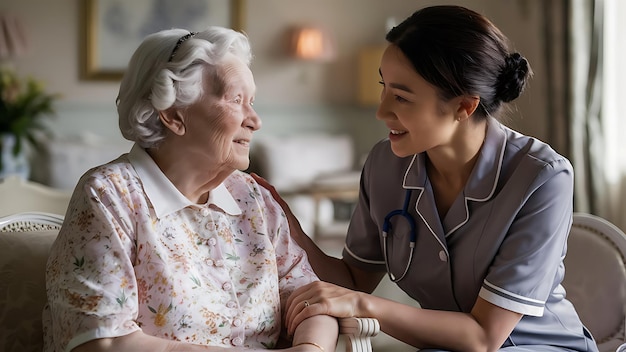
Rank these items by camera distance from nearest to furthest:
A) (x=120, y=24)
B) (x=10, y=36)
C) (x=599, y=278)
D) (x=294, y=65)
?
(x=599, y=278)
(x=10, y=36)
(x=120, y=24)
(x=294, y=65)

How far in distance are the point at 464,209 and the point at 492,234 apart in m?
0.09

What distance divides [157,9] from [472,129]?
4.45 m

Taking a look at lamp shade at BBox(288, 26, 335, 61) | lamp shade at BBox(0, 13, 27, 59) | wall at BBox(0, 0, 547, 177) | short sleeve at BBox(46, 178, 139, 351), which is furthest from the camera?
lamp shade at BBox(288, 26, 335, 61)

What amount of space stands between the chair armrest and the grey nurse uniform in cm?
27

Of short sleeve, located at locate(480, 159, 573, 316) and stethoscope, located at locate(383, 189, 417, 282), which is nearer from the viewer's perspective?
short sleeve, located at locate(480, 159, 573, 316)

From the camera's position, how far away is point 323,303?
173cm

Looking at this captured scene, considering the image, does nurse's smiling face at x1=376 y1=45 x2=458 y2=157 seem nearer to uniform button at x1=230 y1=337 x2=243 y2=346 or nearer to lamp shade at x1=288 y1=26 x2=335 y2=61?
uniform button at x1=230 y1=337 x2=243 y2=346

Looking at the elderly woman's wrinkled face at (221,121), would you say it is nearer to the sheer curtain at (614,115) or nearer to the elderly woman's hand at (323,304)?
the elderly woman's hand at (323,304)

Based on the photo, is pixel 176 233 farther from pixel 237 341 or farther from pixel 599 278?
pixel 599 278

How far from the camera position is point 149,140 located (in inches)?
69.3

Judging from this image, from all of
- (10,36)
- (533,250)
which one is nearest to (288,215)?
(533,250)

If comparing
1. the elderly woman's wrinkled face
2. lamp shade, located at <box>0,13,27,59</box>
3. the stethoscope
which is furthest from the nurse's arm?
lamp shade, located at <box>0,13,27,59</box>

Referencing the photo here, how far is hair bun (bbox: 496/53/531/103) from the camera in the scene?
1837 mm

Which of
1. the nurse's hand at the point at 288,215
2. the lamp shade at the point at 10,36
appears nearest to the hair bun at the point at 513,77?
the nurse's hand at the point at 288,215
